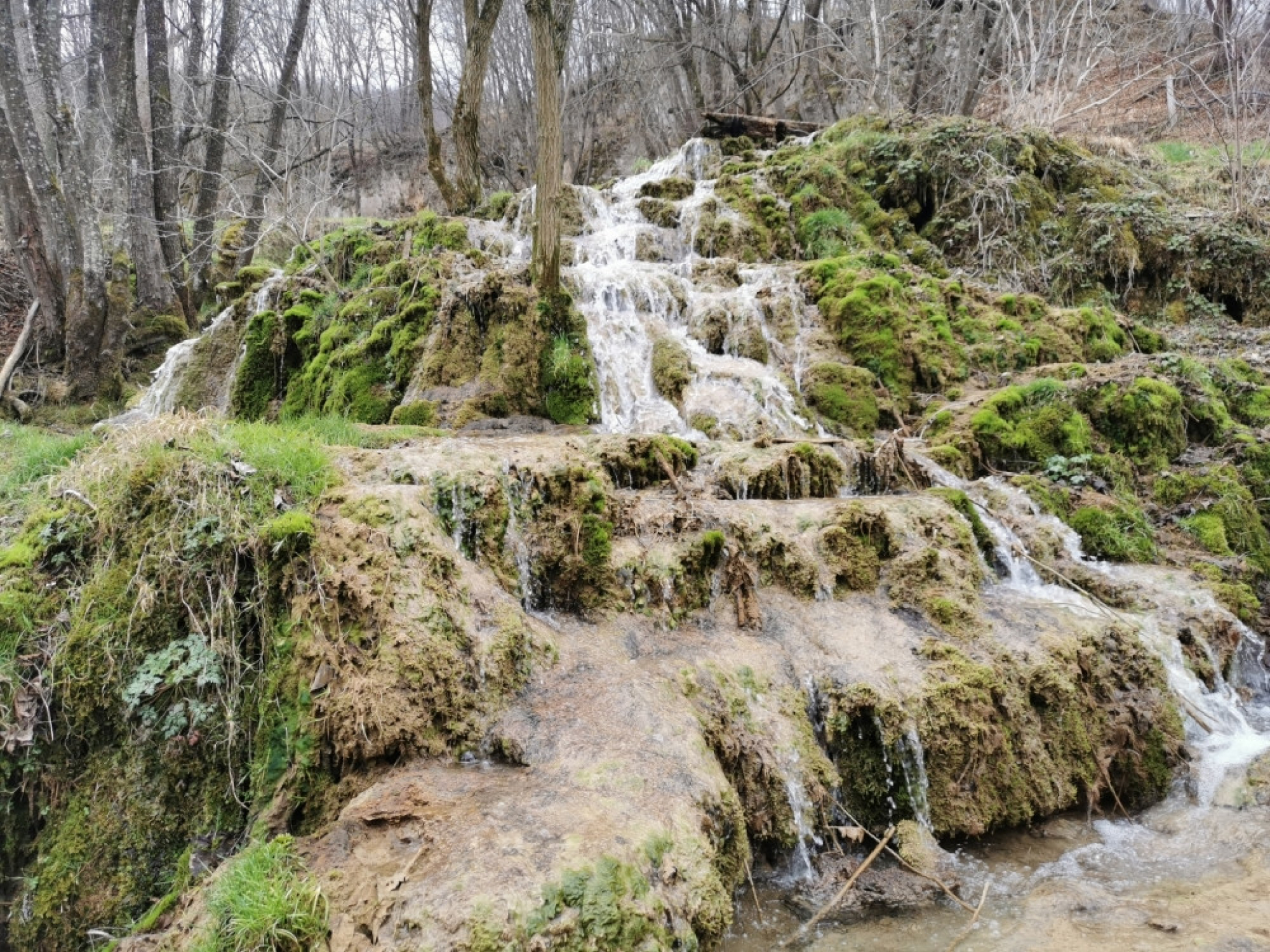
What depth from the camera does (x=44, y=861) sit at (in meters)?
3.14

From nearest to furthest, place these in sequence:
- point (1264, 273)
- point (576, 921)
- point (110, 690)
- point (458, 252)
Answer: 1. point (576, 921)
2. point (110, 690)
3. point (458, 252)
4. point (1264, 273)

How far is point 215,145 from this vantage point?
42.6 feet

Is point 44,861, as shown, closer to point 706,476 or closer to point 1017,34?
point 706,476

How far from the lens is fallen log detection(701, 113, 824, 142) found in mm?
14688

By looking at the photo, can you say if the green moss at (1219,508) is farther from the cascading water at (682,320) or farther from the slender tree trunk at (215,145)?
the slender tree trunk at (215,145)

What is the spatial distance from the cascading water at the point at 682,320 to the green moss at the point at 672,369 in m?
0.06

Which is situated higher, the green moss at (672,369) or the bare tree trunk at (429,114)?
the bare tree trunk at (429,114)

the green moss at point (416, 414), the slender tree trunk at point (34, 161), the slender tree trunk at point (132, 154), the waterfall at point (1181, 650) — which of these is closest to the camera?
the waterfall at point (1181, 650)

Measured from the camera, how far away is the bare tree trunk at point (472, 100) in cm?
1156

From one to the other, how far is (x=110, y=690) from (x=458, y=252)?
7112mm

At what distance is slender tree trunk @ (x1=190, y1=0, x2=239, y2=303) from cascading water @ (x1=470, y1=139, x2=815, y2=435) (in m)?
5.91

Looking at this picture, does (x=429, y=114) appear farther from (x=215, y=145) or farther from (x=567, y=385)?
(x=567, y=385)

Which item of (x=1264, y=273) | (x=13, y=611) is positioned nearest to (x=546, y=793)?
(x=13, y=611)

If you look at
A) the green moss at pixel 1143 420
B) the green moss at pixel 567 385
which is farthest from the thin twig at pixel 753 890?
the green moss at pixel 1143 420
